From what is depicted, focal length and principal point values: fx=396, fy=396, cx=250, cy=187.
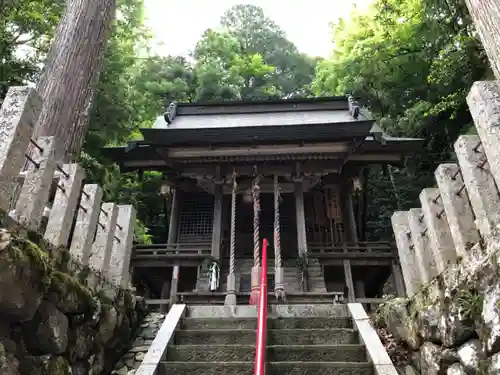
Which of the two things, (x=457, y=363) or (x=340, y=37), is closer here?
(x=457, y=363)

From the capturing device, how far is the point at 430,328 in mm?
3814

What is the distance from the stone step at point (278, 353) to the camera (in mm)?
4281

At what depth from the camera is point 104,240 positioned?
5059 mm

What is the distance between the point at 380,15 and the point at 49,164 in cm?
1317

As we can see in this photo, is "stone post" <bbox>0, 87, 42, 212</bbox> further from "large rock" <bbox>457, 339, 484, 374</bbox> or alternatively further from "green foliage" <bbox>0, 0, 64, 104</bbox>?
"green foliage" <bbox>0, 0, 64, 104</bbox>

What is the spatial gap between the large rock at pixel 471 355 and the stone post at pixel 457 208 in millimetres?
755

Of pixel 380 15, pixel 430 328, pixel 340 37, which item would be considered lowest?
pixel 430 328

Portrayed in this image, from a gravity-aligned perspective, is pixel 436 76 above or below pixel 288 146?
above

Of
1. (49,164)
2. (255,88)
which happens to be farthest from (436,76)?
(255,88)

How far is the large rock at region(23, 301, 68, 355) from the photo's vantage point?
313 centimetres

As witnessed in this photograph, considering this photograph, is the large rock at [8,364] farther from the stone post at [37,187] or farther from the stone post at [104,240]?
the stone post at [104,240]

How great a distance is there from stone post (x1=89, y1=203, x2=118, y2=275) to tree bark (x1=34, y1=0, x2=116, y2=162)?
1712mm

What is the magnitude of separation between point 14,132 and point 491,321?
3.99 meters

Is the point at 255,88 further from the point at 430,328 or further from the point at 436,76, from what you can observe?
the point at 430,328
